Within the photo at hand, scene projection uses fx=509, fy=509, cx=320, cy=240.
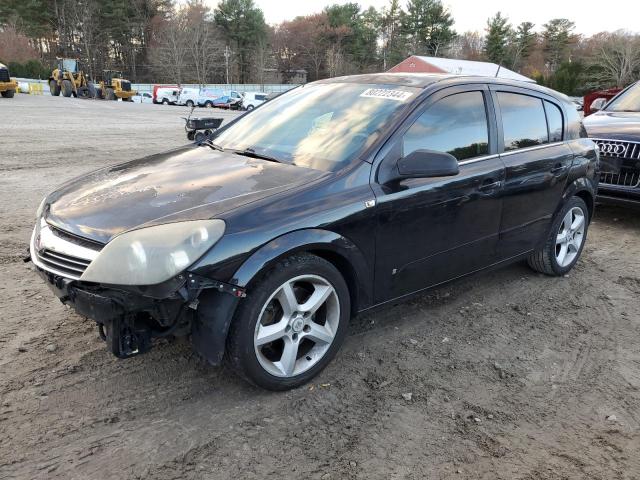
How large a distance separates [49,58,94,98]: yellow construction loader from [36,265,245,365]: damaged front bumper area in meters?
42.6

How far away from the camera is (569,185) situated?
4.38m

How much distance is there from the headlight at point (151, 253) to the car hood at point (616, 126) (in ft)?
18.5

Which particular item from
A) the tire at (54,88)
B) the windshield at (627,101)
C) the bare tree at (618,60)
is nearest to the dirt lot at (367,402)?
the windshield at (627,101)

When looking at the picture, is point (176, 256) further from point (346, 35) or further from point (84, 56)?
point (346, 35)

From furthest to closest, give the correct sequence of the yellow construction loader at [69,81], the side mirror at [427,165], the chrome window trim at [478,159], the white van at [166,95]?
1. the white van at [166,95]
2. the yellow construction loader at [69,81]
3. the chrome window trim at [478,159]
4. the side mirror at [427,165]

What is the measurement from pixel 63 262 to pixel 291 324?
3.86ft

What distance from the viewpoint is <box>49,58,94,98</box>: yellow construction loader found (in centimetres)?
3906

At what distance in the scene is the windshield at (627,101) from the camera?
24.1ft

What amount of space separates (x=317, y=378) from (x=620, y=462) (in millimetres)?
1559

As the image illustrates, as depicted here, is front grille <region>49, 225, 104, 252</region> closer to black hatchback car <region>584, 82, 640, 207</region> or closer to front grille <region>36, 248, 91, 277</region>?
front grille <region>36, 248, 91, 277</region>

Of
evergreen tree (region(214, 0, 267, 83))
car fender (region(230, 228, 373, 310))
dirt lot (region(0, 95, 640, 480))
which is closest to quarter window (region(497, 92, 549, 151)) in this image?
dirt lot (region(0, 95, 640, 480))

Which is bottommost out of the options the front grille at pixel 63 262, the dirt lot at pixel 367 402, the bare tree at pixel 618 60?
the dirt lot at pixel 367 402

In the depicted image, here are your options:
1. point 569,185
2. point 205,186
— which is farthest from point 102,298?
point 569,185

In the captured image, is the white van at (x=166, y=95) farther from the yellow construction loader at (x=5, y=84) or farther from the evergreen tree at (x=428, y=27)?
the evergreen tree at (x=428, y=27)
